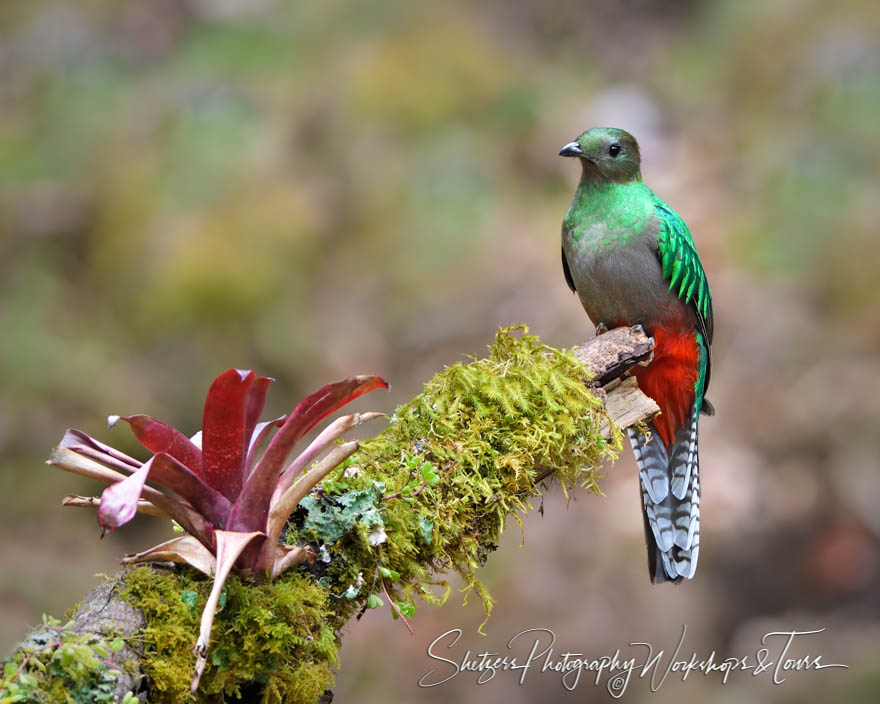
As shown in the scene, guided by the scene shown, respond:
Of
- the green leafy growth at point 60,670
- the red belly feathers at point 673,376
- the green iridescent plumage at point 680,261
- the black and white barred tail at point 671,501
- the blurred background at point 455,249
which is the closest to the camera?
the green leafy growth at point 60,670

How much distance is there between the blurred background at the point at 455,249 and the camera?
5598 millimetres

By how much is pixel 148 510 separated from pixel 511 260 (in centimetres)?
517

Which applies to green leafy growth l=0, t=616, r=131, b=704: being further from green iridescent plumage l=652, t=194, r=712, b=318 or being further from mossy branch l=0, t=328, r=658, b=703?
green iridescent plumage l=652, t=194, r=712, b=318

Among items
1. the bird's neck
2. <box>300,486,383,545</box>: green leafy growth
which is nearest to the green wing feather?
the bird's neck

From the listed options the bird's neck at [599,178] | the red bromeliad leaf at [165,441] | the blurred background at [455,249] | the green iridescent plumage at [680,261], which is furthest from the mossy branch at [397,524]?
the blurred background at [455,249]

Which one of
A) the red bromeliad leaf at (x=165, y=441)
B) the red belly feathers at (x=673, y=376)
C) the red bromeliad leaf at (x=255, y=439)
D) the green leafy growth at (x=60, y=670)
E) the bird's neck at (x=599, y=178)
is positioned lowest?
the green leafy growth at (x=60, y=670)

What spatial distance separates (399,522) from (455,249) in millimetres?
4961

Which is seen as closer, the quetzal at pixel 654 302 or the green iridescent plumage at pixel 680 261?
the quetzal at pixel 654 302

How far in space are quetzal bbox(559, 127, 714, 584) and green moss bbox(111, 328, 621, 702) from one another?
922 millimetres

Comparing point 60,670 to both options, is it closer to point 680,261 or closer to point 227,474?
point 227,474

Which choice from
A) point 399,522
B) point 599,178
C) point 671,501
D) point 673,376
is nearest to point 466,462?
Result: point 399,522

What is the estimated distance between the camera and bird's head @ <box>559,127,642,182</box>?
3.84 metres

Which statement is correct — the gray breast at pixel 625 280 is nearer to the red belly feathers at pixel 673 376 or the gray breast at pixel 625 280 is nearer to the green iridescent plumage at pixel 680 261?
the green iridescent plumage at pixel 680 261

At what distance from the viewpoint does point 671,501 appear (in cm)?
363
